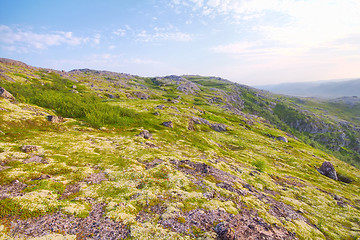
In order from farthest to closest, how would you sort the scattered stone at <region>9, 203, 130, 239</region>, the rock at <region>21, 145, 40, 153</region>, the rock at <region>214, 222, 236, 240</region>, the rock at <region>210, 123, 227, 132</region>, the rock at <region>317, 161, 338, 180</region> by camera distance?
the rock at <region>210, 123, 227, 132</region>, the rock at <region>317, 161, 338, 180</region>, the rock at <region>21, 145, 40, 153</region>, the rock at <region>214, 222, 236, 240</region>, the scattered stone at <region>9, 203, 130, 239</region>

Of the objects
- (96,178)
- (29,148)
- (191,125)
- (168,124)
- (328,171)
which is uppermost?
(29,148)

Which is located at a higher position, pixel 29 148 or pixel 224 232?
pixel 29 148

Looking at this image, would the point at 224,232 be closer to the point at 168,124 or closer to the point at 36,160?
the point at 36,160

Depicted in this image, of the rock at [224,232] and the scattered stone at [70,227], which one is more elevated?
the scattered stone at [70,227]

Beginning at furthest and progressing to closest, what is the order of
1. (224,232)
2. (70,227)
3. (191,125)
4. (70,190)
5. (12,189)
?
(191,125) < (70,190) < (12,189) < (224,232) < (70,227)

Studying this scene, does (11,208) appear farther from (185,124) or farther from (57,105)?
(185,124)

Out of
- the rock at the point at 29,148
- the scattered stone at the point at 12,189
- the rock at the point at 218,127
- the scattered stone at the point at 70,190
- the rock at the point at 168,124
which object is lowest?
the rock at the point at 218,127

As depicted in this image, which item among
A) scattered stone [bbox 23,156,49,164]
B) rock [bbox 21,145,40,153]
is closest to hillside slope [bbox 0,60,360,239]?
rock [bbox 21,145,40,153]

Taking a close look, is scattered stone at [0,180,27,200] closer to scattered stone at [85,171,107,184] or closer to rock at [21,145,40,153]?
scattered stone at [85,171,107,184]

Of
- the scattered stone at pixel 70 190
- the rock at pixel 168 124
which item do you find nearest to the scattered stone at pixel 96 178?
the scattered stone at pixel 70 190

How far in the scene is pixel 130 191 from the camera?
27797 mm

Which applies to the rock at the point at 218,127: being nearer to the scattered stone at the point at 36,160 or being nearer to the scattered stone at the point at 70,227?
the scattered stone at the point at 36,160

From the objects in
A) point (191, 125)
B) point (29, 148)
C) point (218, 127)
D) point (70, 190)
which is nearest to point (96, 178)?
point (70, 190)

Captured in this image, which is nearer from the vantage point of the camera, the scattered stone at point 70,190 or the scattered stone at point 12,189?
the scattered stone at point 12,189
